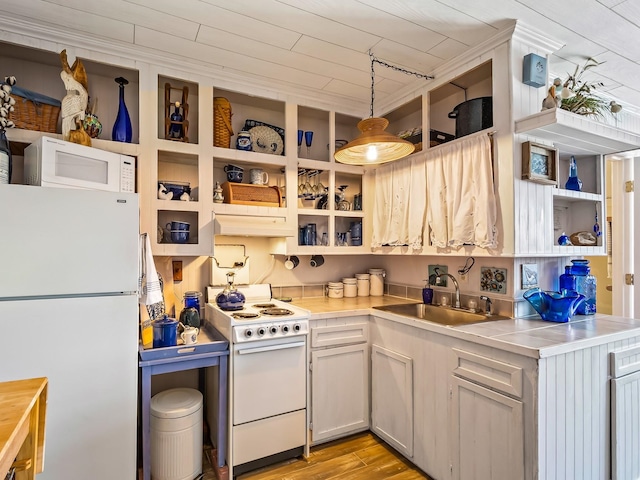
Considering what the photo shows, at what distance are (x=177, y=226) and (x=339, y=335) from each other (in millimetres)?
1346

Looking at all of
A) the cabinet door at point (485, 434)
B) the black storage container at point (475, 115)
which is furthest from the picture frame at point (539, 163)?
the cabinet door at point (485, 434)

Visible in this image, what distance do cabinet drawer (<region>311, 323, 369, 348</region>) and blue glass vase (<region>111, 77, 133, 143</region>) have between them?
5.74 feet

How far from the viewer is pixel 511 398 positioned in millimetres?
1610

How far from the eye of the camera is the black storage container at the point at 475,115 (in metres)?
2.23

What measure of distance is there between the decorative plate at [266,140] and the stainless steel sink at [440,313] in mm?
1478

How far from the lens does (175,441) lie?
78.4 inches

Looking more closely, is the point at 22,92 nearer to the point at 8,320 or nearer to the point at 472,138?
the point at 8,320

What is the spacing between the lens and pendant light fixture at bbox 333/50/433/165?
1.92 m

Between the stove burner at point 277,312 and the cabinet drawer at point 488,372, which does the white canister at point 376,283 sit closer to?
the stove burner at point 277,312

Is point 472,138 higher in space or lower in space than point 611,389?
higher

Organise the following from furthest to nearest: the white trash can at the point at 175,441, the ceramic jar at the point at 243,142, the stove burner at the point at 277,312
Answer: the ceramic jar at the point at 243,142 → the stove burner at the point at 277,312 → the white trash can at the point at 175,441

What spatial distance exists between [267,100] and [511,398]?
252 centimetres

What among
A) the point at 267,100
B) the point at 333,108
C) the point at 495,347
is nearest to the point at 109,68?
the point at 267,100

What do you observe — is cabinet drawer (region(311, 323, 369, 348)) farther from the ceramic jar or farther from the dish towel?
the ceramic jar
